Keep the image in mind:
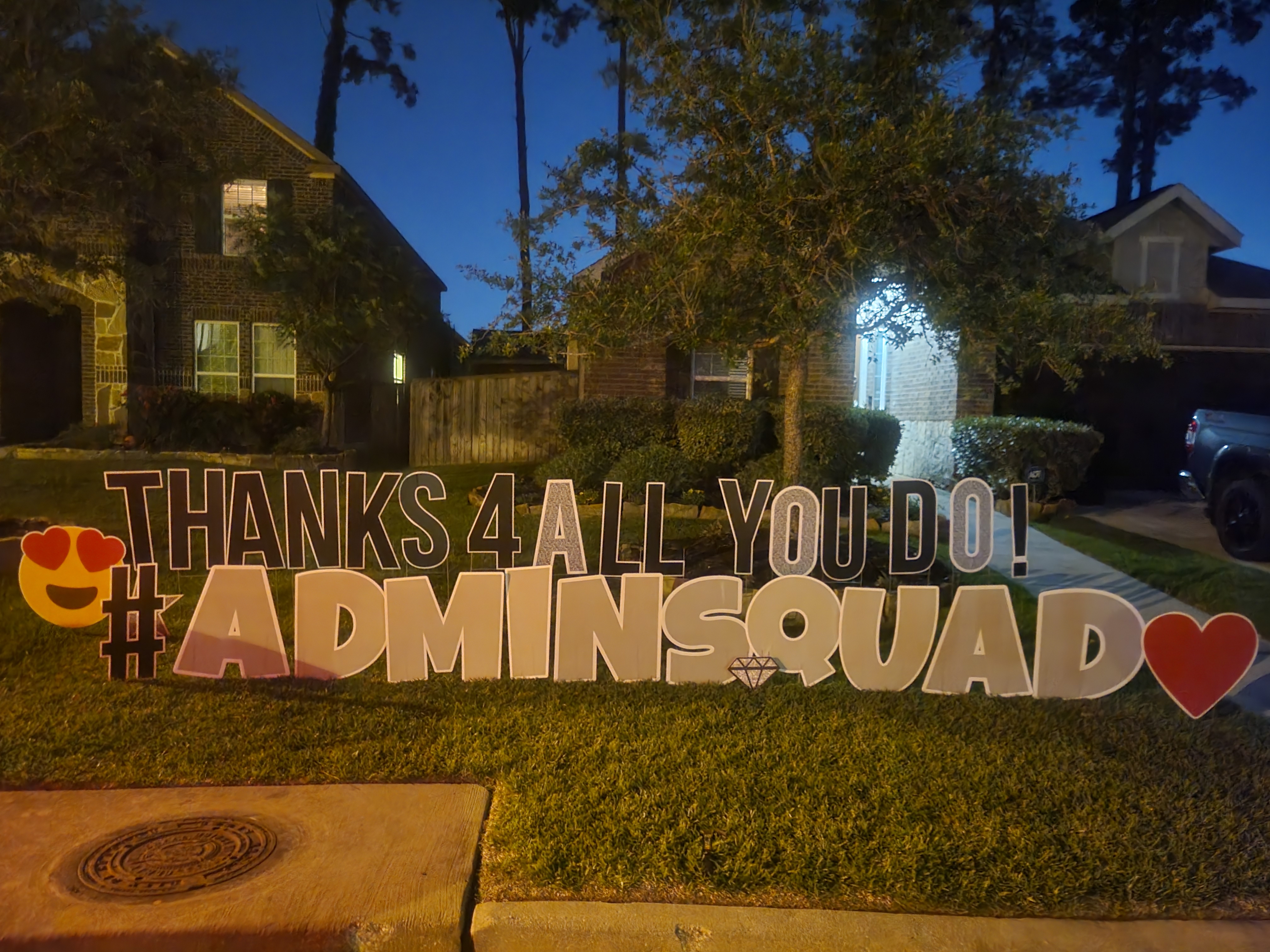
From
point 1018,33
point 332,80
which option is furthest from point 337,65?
point 1018,33

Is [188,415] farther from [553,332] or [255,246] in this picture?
[553,332]

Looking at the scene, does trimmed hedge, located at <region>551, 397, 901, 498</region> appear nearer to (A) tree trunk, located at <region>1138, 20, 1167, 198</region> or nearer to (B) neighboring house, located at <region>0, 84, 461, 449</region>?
(B) neighboring house, located at <region>0, 84, 461, 449</region>

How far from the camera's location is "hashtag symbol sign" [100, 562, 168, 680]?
543cm

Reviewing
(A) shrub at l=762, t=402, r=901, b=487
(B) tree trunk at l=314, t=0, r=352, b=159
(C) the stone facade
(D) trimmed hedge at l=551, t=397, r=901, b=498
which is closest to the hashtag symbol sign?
(D) trimmed hedge at l=551, t=397, r=901, b=498

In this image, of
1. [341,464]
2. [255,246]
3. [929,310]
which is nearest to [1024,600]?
[929,310]

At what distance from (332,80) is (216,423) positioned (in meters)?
14.3

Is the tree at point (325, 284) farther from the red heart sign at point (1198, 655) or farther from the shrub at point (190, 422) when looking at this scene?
the red heart sign at point (1198, 655)

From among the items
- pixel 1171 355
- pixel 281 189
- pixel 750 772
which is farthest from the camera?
pixel 281 189

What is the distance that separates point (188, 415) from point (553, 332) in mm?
10818

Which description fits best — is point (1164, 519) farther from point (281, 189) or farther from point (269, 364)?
point (281, 189)

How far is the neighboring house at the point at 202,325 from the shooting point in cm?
1755

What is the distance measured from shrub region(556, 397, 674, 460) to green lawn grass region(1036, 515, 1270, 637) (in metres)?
4.57

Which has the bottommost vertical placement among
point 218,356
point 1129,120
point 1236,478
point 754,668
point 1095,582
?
point 754,668

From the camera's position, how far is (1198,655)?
506cm
